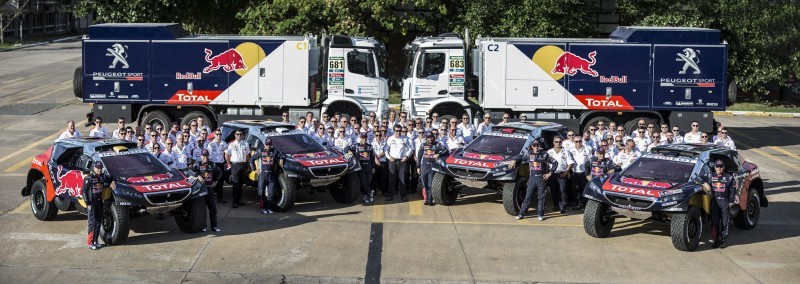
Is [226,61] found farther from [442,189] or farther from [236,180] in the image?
[442,189]

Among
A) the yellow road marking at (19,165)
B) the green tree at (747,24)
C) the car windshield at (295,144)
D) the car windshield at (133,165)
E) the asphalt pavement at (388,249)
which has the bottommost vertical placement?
the asphalt pavement at (388,249)

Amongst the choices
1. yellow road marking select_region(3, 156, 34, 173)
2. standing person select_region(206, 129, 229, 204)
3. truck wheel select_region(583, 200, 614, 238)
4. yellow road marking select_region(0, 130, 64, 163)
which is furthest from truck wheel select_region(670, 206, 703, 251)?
yellow road marking select_region(0, 130, 64, 163)

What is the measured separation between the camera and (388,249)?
15.9 metres

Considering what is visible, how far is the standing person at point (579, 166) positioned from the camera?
62.9 ft

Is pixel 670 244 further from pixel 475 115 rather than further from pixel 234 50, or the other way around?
pixel 234 50

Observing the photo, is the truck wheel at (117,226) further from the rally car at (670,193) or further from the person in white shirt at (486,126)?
the person in white shirt at (486,126)

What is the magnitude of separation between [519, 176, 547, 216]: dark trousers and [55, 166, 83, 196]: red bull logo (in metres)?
7.60

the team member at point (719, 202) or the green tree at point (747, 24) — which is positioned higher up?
the green tree at point (747, 24)

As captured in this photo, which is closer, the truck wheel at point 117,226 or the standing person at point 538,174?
the truck wheel at point 117,226

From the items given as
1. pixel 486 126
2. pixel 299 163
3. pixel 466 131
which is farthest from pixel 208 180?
pixel 486 126

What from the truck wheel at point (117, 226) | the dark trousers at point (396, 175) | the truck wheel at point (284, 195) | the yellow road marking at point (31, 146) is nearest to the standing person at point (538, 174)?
the dark trousers at point (396, 175)

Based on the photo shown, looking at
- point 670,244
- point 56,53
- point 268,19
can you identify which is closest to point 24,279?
point 670,244

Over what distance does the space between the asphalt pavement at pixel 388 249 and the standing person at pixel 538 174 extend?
1.01 ft

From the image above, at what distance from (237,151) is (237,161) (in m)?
0.20
